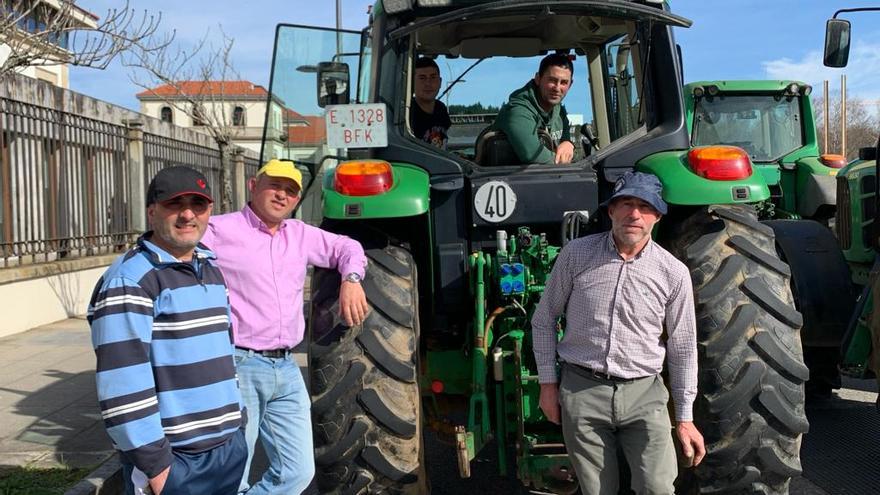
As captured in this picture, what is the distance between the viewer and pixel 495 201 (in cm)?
391

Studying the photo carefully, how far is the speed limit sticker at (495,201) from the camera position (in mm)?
3908

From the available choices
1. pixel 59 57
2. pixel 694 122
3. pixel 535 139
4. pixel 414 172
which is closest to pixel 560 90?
pixel 535 139

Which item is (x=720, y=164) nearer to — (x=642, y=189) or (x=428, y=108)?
(x=642, y=189)

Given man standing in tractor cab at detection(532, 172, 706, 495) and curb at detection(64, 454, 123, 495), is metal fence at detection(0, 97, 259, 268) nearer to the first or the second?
curb at detection(64, 454, 123, 495)

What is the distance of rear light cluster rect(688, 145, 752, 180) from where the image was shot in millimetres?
3633

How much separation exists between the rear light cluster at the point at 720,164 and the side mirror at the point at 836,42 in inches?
107

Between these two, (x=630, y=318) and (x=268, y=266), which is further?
(x=268, y=266)

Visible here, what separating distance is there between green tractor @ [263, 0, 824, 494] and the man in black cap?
73 cm

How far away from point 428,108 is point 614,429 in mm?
2254

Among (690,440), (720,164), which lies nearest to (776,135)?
(720,164)

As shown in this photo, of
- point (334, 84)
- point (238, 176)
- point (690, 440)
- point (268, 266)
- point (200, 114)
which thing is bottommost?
point (690, 440)

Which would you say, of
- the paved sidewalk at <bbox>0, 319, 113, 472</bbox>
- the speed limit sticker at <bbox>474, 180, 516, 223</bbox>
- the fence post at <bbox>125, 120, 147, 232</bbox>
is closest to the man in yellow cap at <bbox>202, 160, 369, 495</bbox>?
the speed limit sticker at <bbox>474, 180, 516, 223</bbox>

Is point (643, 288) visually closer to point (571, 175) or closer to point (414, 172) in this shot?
point (571, 175)

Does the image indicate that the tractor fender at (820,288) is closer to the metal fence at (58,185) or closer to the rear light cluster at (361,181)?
the rear light cluster at (361,181)
